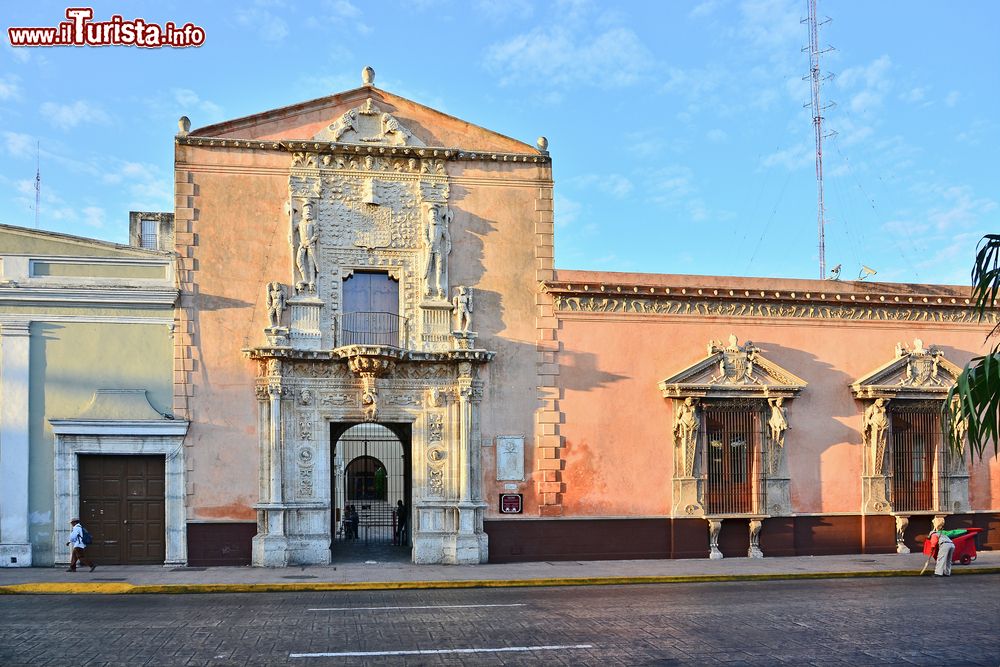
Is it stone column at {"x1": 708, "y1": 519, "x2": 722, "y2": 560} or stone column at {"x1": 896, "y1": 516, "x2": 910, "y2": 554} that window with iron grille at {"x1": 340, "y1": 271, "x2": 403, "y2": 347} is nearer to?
stone column at {"x1": 708, "y1": 519, "x2": 722, "y2": 560}

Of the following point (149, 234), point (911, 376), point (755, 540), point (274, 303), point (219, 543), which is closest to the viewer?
point (219, 543)

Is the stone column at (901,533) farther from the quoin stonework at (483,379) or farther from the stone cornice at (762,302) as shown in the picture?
the stone cornice at (762,302)

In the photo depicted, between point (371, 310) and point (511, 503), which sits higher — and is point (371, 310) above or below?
above

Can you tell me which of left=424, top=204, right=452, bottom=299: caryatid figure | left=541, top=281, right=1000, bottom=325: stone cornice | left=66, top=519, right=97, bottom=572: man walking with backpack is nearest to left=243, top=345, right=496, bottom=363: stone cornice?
left=424, top=204, right=452, bottom=299: caryatid figure

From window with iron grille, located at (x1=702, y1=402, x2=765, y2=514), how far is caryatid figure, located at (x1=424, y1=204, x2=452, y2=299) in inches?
267

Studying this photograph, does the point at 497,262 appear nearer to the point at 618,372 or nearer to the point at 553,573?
the point at 618,372

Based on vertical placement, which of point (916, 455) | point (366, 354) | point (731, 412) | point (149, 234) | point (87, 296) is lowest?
point (916, 455)

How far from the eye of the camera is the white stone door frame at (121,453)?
19594 mm

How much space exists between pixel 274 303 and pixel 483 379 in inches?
191

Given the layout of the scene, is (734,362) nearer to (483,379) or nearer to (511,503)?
(483,379)

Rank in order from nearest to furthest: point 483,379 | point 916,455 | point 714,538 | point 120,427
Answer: point 120,427 < point 483,379 < point 714,538 < point 916,455

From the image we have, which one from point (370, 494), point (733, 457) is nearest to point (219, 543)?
point (733, 457)

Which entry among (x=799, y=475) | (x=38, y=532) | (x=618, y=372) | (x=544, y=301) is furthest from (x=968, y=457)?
(x=38, y=532)

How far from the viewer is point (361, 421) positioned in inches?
821
